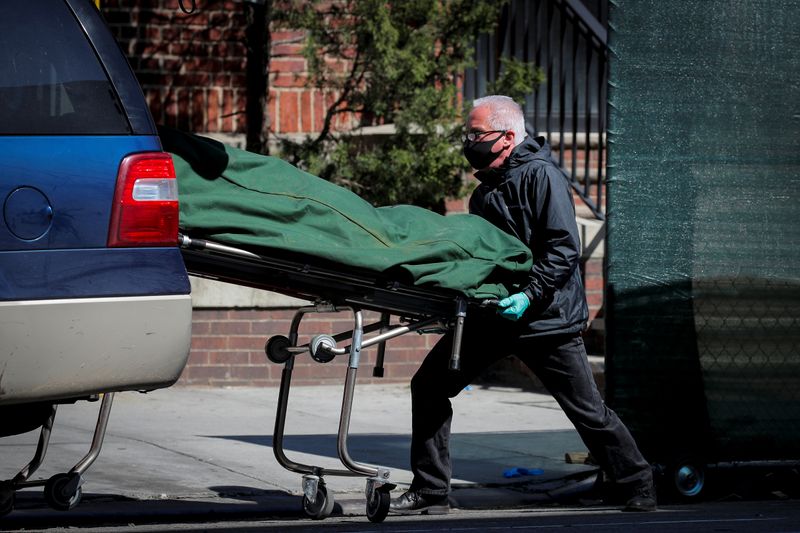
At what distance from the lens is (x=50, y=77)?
14.7 feet

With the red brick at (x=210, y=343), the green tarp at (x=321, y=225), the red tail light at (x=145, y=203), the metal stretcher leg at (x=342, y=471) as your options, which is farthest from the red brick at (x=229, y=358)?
the red tail light at (x=145, y=203)

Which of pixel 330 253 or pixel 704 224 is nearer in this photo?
pixel 330 253

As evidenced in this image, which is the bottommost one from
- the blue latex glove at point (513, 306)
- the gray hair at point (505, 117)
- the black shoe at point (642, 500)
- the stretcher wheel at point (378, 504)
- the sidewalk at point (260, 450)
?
the sidewalk at point (260, 450)

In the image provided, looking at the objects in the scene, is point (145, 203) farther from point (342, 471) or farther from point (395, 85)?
point (395, 85)

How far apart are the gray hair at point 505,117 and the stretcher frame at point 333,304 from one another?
90 cm

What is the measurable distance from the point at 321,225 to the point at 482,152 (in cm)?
114

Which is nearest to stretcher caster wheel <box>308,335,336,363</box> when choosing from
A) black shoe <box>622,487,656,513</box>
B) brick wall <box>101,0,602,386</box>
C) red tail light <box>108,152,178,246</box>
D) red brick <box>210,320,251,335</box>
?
red tail light <box>108,152,178,246</box>

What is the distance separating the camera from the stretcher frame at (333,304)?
507cm

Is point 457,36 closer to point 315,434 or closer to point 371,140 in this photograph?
point 371,140

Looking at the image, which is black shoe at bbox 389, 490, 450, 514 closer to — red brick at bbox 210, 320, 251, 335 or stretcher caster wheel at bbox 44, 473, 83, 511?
stretcher caster wheel at bbox 44, 473, 83, 511

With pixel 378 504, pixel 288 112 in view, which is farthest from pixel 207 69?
pixel 378 504

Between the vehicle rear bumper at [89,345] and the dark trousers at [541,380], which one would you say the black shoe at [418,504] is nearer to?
the dark trousers at [541,380]

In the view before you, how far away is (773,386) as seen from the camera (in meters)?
6.76

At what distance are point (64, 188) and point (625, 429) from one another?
288cm
